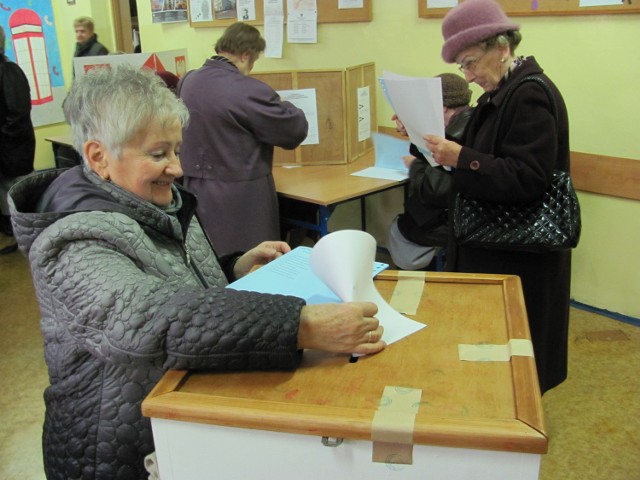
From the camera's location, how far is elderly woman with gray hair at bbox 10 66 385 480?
93 centimetres

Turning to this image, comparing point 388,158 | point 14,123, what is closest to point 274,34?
point 388,158

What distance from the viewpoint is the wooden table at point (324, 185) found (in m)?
2.91

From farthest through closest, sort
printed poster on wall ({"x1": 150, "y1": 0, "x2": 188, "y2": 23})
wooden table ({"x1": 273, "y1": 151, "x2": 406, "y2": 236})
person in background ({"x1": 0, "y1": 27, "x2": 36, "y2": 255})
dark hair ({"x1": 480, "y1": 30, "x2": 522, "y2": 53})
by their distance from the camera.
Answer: printed poster on wall ({"x1": 150, "y1": 0, "x2": 188, "y2": 23}) < person in background ({"x1": 0, "y1": 27, "x2": 36, "y2": 255}) < wooden table ({"x1": 273, "y1": 151, "x2": 406, "y2": 236}) < dark hair ({"x1": 480, "y1": 30, "x2": 522, "y2": 53})

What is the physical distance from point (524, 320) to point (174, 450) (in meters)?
0.60

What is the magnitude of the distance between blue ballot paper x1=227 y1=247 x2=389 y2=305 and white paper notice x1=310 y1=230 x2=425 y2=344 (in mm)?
59

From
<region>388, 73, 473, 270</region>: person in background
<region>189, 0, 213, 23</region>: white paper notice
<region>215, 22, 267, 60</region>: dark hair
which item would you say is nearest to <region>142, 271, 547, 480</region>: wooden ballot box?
<region>388, 73, 473, 270</region>: person in background

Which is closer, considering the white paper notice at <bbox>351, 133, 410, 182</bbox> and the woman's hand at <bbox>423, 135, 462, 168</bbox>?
the woman's hand at <bbox>423, 135, 462, 168</bbox>

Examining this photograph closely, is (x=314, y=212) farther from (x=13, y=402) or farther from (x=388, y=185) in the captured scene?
(x=13, y=402)

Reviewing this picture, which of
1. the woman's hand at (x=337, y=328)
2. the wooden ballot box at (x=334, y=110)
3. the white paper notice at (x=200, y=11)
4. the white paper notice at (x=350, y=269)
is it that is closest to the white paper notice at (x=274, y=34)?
the white paper notice at (x=200, y=11)

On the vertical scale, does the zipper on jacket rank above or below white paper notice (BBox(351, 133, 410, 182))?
above

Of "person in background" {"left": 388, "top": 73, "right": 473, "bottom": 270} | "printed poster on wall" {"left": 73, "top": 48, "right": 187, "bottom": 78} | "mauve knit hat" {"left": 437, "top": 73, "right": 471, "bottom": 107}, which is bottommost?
"person in background" {"left": 388, "top": 73, "right": 473, "bottom": 270}

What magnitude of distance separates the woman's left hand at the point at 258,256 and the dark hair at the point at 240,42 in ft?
4.91

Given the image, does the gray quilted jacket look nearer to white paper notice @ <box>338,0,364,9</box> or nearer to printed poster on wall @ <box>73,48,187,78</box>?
printed poster on wall @ <box>73,48,187,78</box>

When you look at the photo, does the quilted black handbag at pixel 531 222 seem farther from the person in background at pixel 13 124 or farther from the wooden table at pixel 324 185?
the person in background at pixel 13 124
